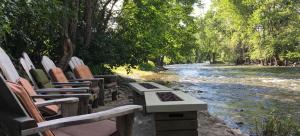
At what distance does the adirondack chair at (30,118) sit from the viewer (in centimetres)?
173

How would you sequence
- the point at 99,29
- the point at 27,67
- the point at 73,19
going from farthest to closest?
the point at 99,29, the point at 73,19, the point at 27,67

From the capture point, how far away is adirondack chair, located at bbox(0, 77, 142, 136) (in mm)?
1726

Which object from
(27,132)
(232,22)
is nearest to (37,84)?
(27,132)

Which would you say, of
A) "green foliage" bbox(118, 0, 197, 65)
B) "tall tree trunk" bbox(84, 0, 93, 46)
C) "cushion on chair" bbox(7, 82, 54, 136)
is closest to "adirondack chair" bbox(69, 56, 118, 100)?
"tall tree trunk" bbox(84, 0, 93, 46)

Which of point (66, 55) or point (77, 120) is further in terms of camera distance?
point (66, 55)

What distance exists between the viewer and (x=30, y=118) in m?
1.76

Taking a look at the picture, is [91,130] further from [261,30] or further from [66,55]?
[261,30]

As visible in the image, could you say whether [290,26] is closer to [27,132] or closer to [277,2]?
[277,2]

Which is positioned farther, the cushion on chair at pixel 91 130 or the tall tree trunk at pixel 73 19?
the tall tree trunk at pixel 73 19

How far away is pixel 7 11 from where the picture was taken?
618 centimetres

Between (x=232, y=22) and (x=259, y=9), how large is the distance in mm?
7558

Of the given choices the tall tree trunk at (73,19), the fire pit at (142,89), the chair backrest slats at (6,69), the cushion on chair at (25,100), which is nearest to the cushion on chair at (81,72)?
the fire pit at (142,89)

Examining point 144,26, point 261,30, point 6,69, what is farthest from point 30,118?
point 261,30

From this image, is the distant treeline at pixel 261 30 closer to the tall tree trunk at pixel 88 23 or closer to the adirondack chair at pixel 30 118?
the tall tree trunk at pixel 88 23
